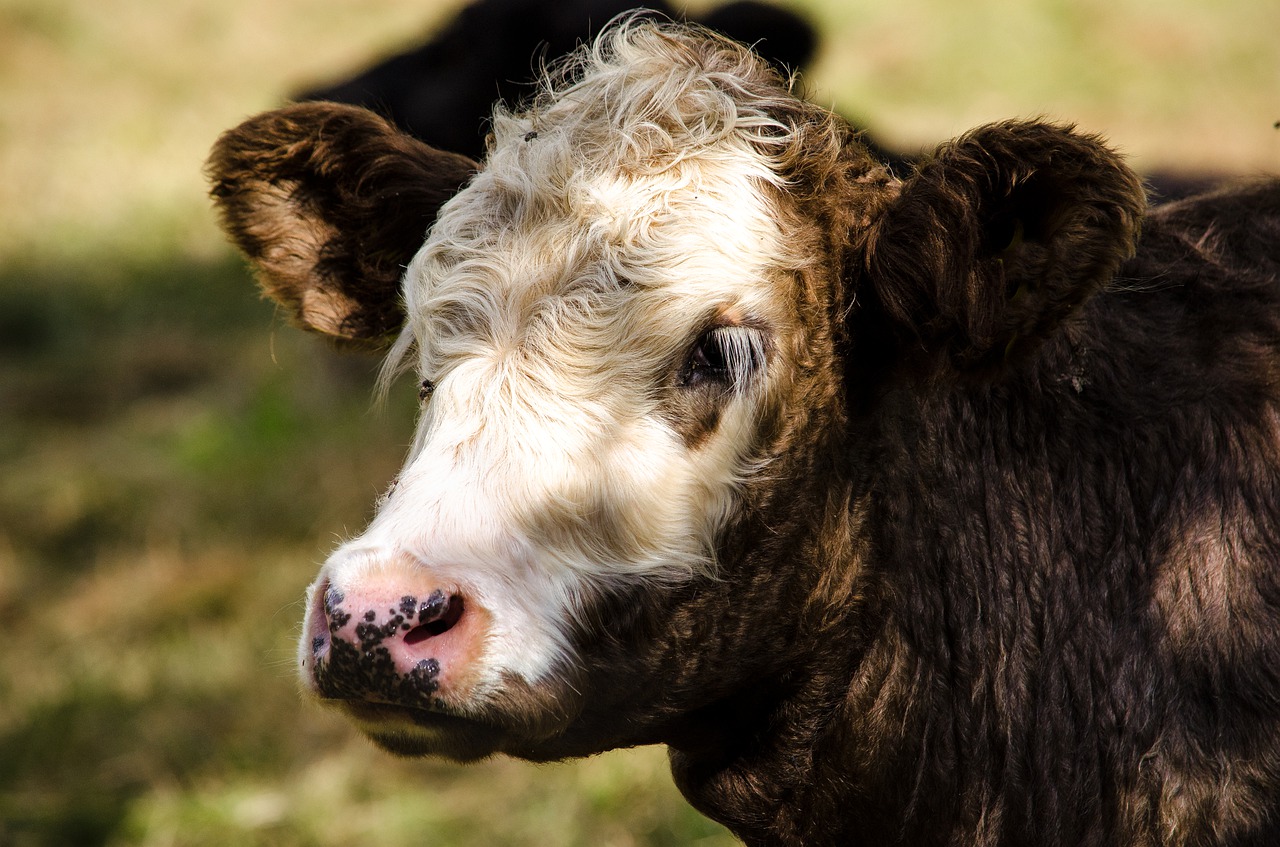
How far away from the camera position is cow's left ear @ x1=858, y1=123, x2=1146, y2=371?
245cm

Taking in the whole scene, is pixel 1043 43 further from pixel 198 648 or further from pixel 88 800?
pixel 88 800

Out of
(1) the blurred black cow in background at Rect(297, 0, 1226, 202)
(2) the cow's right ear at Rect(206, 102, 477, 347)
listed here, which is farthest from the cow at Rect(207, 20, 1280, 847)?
(1) the blurred black cow in background at Rect(297, 0, 1226, 202)

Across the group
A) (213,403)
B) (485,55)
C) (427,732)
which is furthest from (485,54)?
(427,732)

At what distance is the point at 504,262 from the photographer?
2752mm

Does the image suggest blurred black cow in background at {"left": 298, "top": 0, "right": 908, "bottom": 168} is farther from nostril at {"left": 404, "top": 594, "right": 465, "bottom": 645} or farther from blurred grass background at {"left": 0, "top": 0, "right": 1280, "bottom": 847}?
nostril at {"left": 404, "top": 594, "right": 465, "bottom": 645}

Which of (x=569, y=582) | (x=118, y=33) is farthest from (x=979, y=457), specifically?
(x=118, y=33)

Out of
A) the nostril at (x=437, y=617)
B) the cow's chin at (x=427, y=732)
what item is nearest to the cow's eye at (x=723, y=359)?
the nostril at (x=437, y=617)

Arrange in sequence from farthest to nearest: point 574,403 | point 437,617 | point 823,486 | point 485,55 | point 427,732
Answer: point 485,55 → point 823,486 → point 574,403 → point 427,732 → point 437,617

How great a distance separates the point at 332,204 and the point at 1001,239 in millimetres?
1756

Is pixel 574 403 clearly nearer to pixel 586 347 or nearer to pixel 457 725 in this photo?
Result: pixel 586 347

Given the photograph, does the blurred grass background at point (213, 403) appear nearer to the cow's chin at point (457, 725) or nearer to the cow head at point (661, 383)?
the cow head at point (661, 383)

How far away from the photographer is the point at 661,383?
260 cm

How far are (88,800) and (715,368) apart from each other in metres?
3.69

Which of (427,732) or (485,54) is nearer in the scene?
(427,732)
